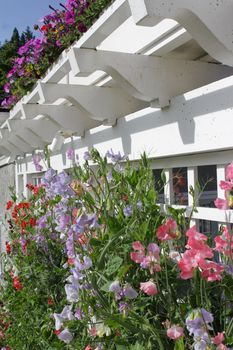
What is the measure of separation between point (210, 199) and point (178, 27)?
0.65 meters

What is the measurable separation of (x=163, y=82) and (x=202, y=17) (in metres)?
0.55

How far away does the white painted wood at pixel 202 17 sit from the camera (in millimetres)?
1085

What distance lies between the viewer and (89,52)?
1.61 metres

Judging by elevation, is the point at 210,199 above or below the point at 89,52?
below

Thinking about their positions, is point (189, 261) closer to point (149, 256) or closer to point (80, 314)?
point (149, 256)

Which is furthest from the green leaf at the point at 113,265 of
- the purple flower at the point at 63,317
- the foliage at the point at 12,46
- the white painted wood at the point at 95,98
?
the foliage at the point at 12,46

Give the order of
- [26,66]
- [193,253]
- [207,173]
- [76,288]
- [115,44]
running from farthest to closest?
[26,66] → [115,44] → [207,173] → [76,288] → [193,253]

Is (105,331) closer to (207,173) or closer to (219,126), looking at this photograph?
(219,126)

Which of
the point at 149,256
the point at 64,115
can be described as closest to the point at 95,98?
the point at 64,115

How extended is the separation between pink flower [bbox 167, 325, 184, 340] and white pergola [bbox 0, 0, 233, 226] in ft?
0.87

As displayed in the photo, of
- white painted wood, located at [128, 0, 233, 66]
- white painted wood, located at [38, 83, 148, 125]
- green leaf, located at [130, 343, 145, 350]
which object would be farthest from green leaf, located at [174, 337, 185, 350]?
white painted wood, located at [38, 83, 148, 125]

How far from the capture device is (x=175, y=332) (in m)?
1.02

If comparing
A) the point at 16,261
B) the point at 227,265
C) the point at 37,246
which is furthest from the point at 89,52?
the point at 16,261

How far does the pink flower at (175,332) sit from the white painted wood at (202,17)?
66 cm
